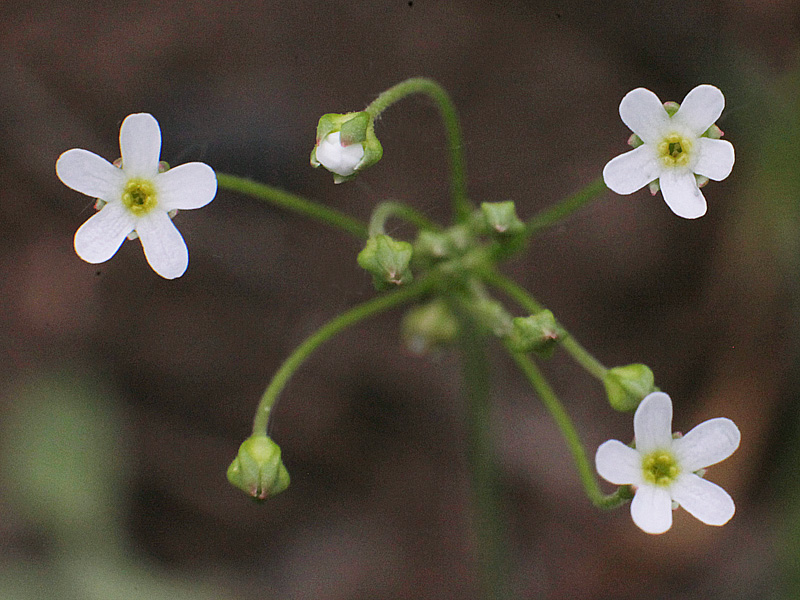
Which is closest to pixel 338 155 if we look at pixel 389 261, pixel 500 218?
pixel 389 261

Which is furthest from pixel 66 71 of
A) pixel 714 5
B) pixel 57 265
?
pixel 714 5

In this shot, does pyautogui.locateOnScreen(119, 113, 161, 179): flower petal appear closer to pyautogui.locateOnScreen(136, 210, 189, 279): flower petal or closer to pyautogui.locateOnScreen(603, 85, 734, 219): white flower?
pyautogui.locateOnScreen(136, 210, 189, 279): flower petal

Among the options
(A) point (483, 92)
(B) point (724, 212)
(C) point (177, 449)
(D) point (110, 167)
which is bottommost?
(D) point (110, 167)

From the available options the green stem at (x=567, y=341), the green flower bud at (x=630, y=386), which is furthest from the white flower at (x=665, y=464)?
the green stem at (x=567, y=341)

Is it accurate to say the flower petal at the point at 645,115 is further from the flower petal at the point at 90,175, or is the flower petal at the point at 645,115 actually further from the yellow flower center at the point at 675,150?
the flower petal at the point at 90,175

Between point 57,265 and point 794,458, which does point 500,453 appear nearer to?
point 794,458

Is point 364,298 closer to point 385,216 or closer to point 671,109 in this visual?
point 385,216
